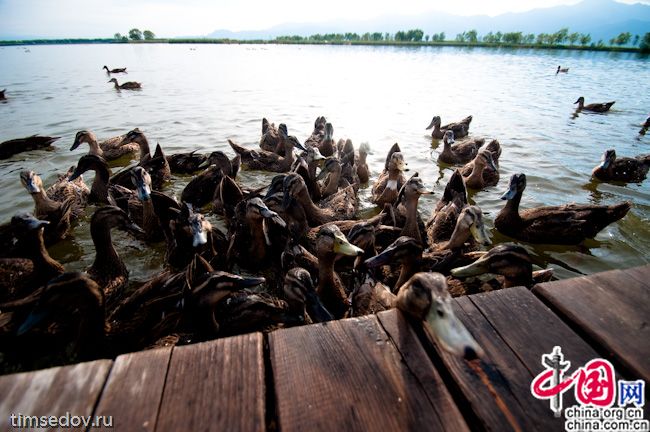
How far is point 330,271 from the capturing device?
443cm

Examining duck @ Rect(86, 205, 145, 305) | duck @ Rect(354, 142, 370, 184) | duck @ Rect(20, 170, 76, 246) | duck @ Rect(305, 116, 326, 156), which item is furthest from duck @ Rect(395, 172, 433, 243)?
duck @ Rect(20, 170, 76, 246)

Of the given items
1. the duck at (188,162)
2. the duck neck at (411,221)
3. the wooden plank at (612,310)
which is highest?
the wooden plank at (612,310)

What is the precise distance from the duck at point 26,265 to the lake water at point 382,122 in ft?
2.60

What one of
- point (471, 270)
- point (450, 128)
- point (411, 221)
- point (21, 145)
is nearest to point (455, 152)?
point (450, 128)

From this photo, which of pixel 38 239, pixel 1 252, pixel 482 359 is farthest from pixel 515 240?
pixel 1 252

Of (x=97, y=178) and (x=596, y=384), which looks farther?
(x=97, y=178)

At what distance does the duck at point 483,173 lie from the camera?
26.1 ft

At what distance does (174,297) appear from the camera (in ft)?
12.5

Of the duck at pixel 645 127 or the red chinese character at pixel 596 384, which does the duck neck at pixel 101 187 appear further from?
the duck at pixel 645 127

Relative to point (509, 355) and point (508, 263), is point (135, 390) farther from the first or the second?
point (508, 263)

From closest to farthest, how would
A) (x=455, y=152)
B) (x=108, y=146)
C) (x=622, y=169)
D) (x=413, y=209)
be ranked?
(x=413, y=209) → (x=622, y=169) → (x=108, y=146) → (x=455, y=152)

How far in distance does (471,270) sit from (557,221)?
3417 millimetres

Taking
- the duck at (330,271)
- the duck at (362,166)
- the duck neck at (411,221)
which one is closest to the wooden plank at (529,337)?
the duck at (330,271)

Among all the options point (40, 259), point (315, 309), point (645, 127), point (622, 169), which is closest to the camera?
point (315, 309)
